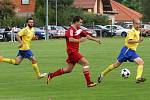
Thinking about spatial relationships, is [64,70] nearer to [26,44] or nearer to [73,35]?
[73,35]

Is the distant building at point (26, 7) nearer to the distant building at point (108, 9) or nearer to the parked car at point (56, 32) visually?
the distant building at point (108, 9)

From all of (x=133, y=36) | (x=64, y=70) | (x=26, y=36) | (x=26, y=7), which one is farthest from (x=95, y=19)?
(x=64, y=70)

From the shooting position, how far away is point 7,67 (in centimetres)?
2497

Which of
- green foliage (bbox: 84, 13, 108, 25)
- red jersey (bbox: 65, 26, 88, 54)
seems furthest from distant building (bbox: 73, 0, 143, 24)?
red jersey (bbox: 65, 26, 88, 54)

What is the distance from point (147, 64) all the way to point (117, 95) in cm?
1099

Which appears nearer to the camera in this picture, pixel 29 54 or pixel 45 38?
pixel 29 54

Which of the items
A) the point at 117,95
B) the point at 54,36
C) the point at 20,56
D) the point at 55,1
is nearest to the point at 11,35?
the point at 54,36

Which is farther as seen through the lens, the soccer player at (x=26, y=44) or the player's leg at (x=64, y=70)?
the soccer player at (x=26, y=44)

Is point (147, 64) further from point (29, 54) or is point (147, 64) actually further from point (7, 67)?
point (29, 54)

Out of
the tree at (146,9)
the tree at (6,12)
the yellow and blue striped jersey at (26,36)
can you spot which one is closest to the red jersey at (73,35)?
the yellow and blue striped jersey at (26,36)

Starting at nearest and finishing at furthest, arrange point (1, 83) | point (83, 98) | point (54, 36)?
1. point (83, 98)
2. point (1, 83)
3. point (54, 36)

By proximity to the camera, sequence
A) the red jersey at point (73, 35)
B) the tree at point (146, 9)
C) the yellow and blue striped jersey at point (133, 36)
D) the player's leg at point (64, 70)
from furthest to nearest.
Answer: the tree at point (146, 9), the yellow and blue striped jersey at point (133, 36), the player's leg at point (64, 70), the red jersey at point (73, 35)

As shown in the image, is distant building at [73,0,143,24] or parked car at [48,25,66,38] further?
distant building at [73,0,143,24]

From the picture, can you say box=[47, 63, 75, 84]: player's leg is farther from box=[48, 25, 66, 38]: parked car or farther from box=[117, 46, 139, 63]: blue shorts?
box=[48, 25, 66, 38]: parked car
